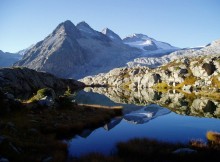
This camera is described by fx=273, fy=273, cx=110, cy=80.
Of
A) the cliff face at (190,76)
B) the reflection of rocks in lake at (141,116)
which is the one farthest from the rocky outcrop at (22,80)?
the reflection of rocks in lake at (141,116)

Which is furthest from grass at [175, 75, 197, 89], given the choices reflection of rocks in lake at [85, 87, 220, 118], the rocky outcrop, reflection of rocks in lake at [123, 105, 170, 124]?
reflection of rocks in lake at [123, 105, 170, 124]

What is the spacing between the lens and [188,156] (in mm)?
24719

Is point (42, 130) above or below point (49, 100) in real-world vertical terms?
below

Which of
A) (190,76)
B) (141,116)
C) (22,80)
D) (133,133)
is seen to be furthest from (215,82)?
(133,133)

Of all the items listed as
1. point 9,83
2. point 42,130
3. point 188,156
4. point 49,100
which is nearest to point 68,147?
point 42,130

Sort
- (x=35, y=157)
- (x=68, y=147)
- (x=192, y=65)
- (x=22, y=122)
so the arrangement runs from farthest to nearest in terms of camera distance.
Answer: (x=192, y=65)
(x=22, y=122)
(x=68, y=147)
(x=35, y=157)

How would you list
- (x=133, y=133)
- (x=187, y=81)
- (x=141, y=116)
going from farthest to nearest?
(x=187, y=81) < (x=141, y=116) < (x=133, y=133)

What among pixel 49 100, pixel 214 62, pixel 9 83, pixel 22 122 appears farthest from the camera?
pixel 214 62

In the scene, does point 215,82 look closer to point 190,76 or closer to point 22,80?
point 190,76

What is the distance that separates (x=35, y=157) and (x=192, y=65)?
535 ft

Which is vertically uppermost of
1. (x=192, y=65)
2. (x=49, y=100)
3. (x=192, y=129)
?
(x=192, y=65)

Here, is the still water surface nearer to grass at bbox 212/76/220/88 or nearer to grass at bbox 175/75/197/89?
grass at bbox 212/76/220/88

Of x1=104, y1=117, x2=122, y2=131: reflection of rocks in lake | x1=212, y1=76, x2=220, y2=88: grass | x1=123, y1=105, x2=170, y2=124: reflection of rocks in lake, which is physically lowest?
x1=123, y1=105, x2=170, y2=124: reflection of rocks in lake

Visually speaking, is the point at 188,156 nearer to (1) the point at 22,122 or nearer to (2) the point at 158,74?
(1) the point at 22,122
